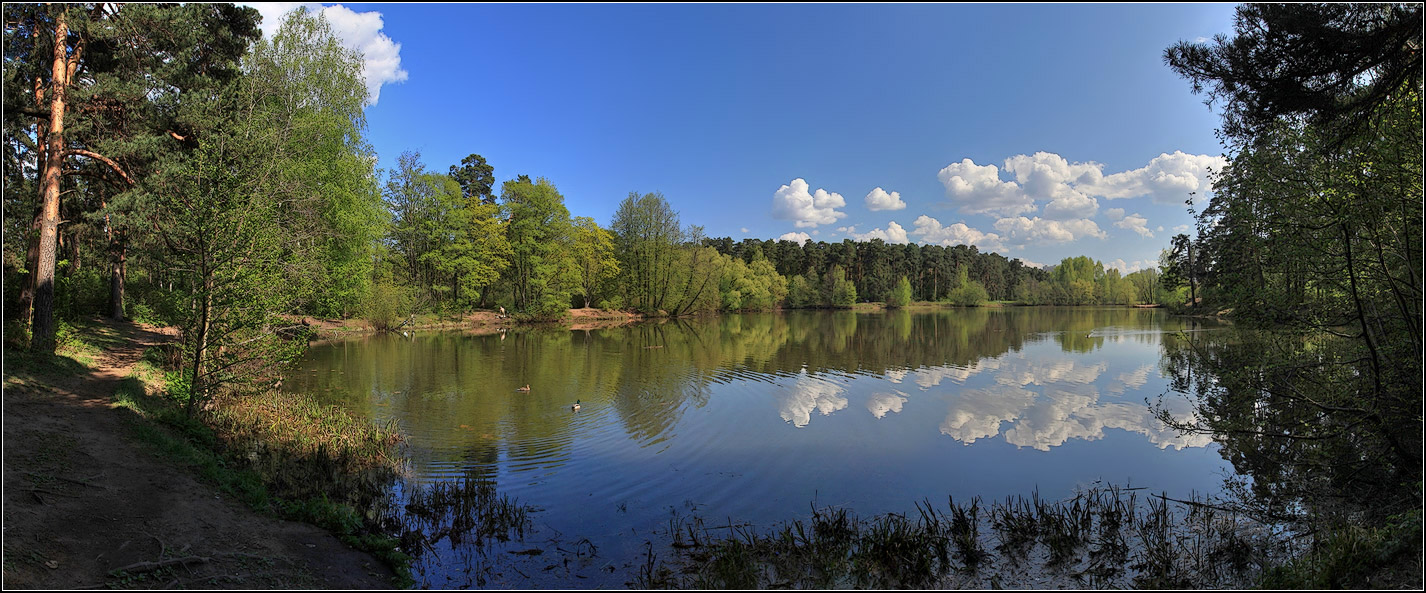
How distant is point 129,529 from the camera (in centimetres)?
575

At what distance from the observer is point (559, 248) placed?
47.7 metres

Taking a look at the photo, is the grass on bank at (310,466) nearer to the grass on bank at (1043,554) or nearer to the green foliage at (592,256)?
the grass on bank at (1043,554)

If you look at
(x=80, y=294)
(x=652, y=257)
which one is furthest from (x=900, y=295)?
(x=80, y=294)

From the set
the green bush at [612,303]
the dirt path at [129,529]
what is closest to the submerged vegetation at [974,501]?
the dirt path at [129,529]

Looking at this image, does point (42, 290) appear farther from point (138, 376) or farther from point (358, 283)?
point (358, 283)

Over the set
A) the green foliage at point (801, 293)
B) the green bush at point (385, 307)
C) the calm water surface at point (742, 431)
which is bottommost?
the calm water surface at point (742, 431)

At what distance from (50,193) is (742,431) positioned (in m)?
16.7

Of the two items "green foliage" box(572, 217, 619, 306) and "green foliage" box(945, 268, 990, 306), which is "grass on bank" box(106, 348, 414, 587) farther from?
"green foliage" box(945, 268, 990, 306)

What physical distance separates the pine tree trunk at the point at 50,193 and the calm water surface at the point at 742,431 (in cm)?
522

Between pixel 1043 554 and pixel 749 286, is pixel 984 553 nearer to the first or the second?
pixel 1043 554

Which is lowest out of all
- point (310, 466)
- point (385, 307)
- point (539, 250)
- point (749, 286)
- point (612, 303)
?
point (310, 466)

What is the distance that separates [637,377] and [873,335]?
25.1 meters

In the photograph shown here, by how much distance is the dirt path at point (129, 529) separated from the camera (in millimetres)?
4969

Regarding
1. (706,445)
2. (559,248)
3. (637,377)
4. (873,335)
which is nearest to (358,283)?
(637,377)
